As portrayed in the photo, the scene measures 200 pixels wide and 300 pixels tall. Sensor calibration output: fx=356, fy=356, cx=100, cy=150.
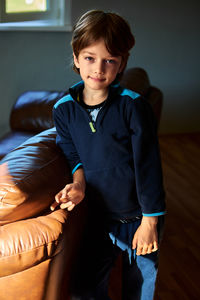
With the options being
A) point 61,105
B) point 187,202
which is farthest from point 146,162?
point 187,202

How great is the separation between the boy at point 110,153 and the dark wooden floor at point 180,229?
629 mm

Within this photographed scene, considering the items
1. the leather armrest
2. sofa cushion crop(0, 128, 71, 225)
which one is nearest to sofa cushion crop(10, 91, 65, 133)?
sofa cushion crop(0, 128, 71, 225)

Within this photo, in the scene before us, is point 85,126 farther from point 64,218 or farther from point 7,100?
point 7,100

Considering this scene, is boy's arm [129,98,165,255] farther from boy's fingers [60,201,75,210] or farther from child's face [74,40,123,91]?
boy's fingers [60,201,75,210]

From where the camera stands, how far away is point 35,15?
3695 millimetres

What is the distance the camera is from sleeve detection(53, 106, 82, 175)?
1229 mm

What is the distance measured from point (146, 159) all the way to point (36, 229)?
0.40 meters

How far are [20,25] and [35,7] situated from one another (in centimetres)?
41

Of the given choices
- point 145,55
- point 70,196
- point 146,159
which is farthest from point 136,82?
point 145,55

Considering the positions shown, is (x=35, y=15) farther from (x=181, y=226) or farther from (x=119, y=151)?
(x=119, y=151)

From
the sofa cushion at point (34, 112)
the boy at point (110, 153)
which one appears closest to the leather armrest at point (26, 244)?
the boy at point (110, 153)

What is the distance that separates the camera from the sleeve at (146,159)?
109cm

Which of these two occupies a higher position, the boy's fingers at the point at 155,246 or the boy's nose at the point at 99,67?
the boy's nose at the point at 99,67

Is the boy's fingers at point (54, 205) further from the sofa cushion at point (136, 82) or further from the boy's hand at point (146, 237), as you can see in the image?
the sofa cushion at point (136, 82)
